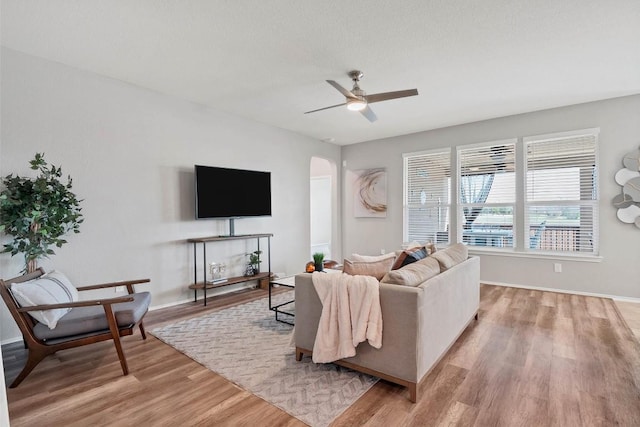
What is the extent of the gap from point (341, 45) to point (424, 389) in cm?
288

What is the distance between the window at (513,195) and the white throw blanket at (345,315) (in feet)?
13.1

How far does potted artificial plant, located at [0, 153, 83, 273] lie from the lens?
2.72 metres

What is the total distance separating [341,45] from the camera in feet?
9.52

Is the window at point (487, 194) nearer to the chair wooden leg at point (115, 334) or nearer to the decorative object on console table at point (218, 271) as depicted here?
the decorative object on console table at point (218, 271)

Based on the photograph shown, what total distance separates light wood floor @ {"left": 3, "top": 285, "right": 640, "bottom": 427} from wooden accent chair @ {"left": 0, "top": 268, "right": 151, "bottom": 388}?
0.24 m

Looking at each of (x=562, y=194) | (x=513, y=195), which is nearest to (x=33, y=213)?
(x=513, y=195)

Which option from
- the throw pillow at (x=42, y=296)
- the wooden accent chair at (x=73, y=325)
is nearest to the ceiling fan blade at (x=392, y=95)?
the wooden accent chair at (x=73, y=325)

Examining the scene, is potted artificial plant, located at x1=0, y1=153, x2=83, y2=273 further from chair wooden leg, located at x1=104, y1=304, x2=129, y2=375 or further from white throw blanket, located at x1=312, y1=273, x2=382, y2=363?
white throw blanket, located at x1=312, y1=273, x2=382, y2=363

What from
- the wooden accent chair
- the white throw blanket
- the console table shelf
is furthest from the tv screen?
the white throw blanket

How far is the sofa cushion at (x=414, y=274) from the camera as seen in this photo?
2.17 m

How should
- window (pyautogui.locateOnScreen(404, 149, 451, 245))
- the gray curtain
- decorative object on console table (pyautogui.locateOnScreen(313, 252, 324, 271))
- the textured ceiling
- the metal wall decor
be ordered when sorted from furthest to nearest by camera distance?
window (pyautogui.locateOnScreen(404, 149, 451, 245)) → the gray curtain → the metal wall decor → decorative object on console table (pyautogui.locateOnScreen(313, 252, 324, 271)) → the textured ceiling

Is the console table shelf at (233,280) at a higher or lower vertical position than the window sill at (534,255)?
lower

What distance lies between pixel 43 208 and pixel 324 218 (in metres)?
6.89

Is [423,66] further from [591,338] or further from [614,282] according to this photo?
[614,282]
